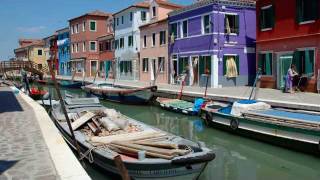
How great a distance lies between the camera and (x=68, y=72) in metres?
65.8

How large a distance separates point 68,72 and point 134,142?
5794 centimetres

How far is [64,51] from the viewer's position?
67188 millimetres

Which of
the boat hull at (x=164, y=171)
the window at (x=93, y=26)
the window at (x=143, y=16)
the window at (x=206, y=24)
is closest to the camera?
the boat hull at (x=164, y=171)

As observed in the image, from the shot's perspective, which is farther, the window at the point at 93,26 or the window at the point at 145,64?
the window at the point at 93,26

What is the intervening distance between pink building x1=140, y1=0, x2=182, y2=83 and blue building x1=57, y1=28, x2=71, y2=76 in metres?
27.4

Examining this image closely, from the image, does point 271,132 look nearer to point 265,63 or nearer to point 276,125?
point 276,125

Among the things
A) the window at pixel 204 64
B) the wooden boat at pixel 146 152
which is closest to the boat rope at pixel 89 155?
the wooden boat at pixel 146 152

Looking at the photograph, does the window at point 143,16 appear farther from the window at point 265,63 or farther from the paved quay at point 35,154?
the paved quay at point 35,154

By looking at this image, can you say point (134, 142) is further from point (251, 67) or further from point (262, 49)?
point (251, 67)

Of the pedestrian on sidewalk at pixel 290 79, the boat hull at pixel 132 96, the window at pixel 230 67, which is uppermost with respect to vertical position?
the window at pixel 230 67

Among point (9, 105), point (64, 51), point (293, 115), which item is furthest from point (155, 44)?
point (64, 51)

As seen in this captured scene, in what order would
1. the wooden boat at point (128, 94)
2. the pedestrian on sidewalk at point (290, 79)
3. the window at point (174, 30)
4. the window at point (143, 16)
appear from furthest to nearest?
1. the window at point (143, 16)
2. the window at point (174, 30)
3. the wooden boat at point (128, 94)
4. the pedestrian on sidewalk at point (290, 79)

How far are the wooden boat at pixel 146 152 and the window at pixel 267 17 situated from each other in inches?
612

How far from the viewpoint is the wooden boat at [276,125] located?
40.0ft
